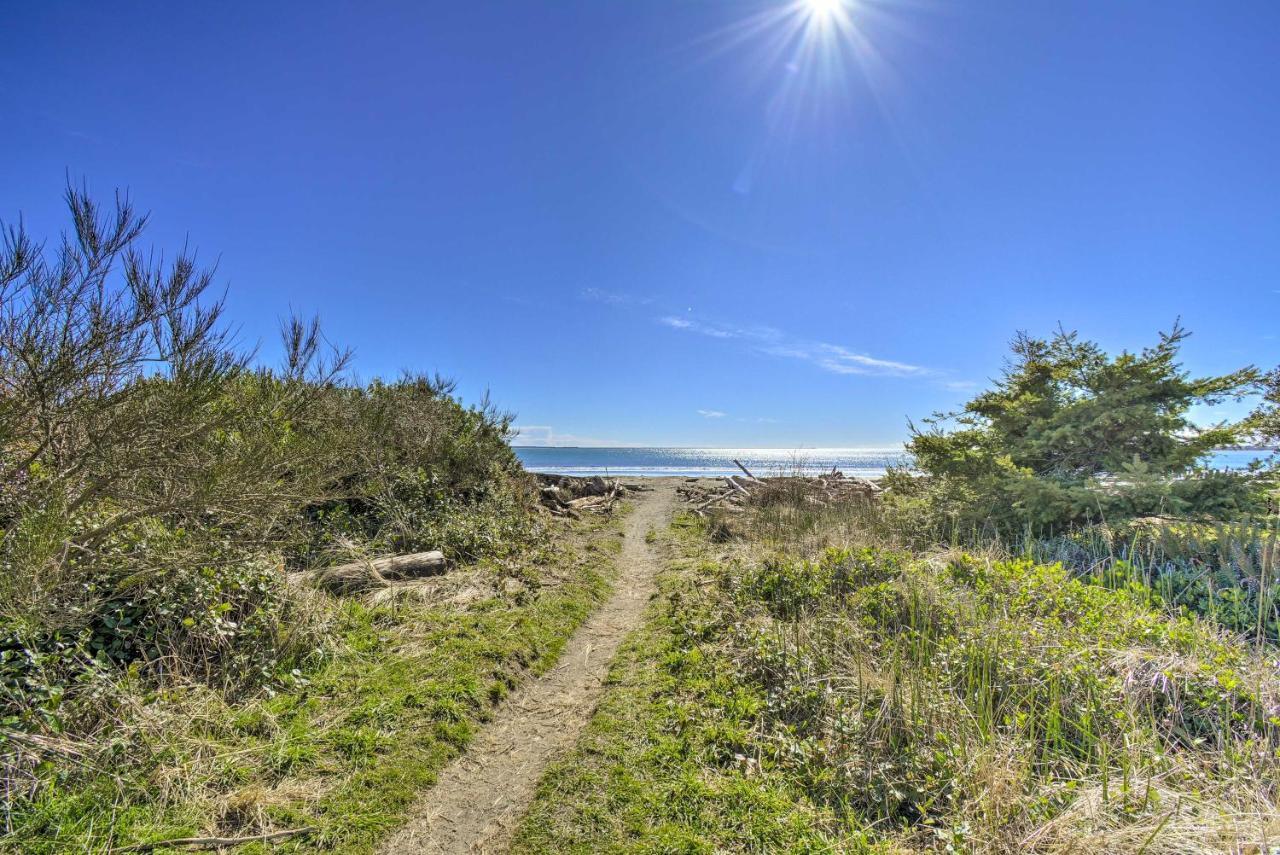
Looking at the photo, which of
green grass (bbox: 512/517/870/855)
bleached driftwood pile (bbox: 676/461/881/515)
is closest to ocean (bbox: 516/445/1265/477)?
bleached driftwood pile (bbox: 676/461/881/515)

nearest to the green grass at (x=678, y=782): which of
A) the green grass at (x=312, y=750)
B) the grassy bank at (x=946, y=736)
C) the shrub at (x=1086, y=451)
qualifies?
the grassy bank at (x=946, y=736)

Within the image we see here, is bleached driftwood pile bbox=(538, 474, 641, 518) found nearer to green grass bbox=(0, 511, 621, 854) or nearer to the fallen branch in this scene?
green grass bbox=(0, 511, 621, 854)

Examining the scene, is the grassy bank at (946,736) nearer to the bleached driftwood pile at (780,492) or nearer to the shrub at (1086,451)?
the shrub at (1086,451)

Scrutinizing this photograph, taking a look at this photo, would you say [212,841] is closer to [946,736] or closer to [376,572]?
[376,572]

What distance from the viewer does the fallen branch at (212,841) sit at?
274cm

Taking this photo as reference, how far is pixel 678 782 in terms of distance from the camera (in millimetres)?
3650

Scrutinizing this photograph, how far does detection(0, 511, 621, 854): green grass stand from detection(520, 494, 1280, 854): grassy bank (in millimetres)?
1250

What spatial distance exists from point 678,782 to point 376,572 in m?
6.04

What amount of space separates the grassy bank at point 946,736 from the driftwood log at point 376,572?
4294mm

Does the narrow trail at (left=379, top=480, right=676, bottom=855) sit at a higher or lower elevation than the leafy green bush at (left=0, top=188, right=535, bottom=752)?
lower

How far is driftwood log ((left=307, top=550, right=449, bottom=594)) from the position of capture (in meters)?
7.01

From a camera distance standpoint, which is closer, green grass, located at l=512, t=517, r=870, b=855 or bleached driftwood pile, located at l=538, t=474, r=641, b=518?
green grass, located at l=512, t=517, r=870, b=855

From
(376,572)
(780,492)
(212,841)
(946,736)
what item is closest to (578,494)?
(780,492)

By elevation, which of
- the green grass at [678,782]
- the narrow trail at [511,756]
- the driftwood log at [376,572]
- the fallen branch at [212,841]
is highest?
the driftwood log at [376,572]
